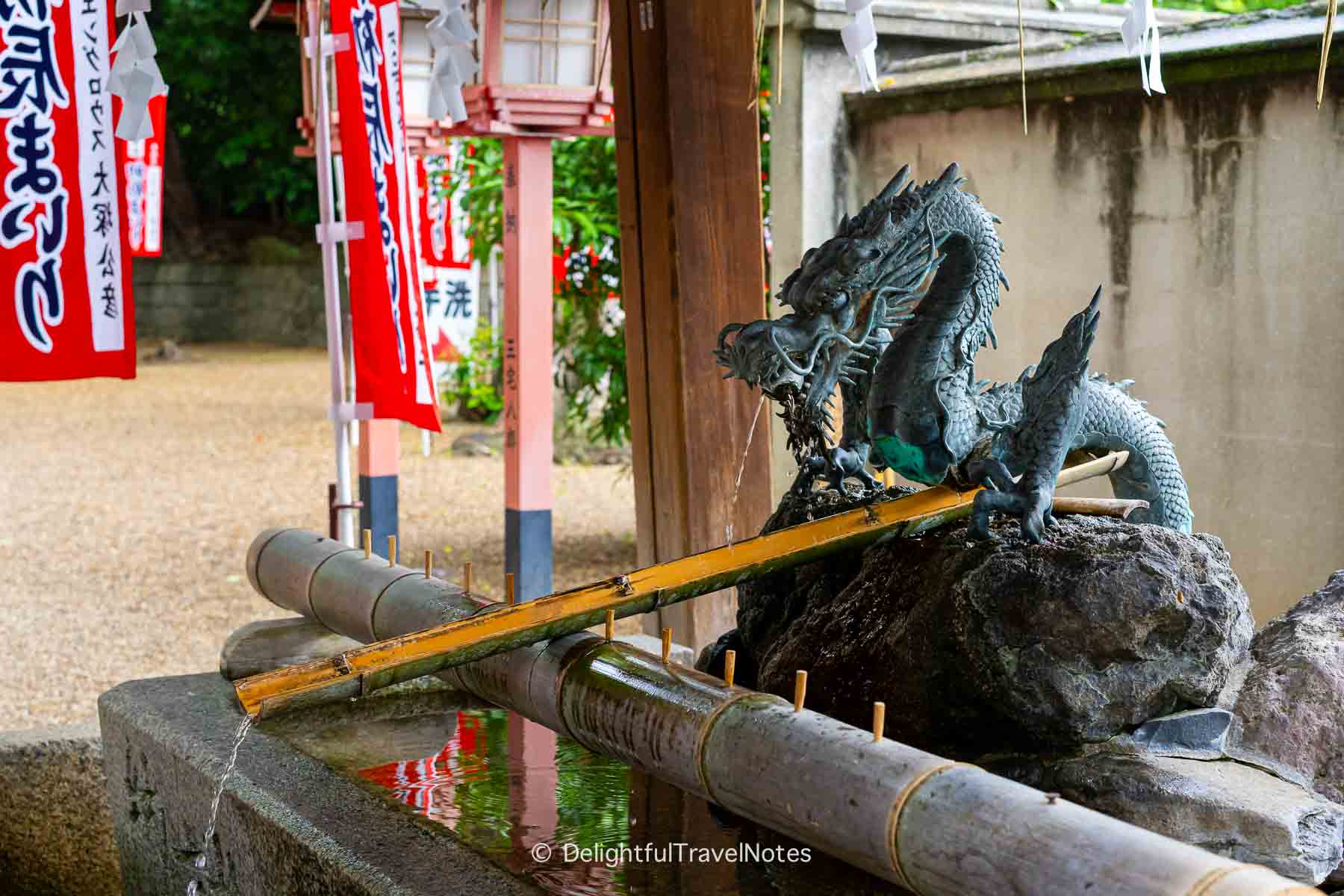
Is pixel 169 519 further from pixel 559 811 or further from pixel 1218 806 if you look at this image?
pixel 1218 806

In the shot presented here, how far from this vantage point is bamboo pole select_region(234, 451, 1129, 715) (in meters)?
2.40

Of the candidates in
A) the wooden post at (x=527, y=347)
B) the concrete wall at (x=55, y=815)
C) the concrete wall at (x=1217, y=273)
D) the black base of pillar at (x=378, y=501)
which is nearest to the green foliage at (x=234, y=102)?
the black base of pillar at (x=378, y=501)

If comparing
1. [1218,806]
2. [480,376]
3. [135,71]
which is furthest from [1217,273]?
[480,376]

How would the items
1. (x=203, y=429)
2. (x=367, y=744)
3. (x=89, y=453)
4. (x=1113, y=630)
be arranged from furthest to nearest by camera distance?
1. (x=203, y=429)
2. (x=89, y=453)
3. (x=367, y=744)
4. (x=1113, y=630)

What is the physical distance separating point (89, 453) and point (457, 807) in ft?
34.1

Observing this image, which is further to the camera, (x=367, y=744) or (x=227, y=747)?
(x=367, y=744)

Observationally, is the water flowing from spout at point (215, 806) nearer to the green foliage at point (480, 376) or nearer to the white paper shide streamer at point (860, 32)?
the white paper shide streamer at point (860, 32)

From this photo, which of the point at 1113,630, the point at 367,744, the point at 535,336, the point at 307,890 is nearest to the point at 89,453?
the point at 535,336

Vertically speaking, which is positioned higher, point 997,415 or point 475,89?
point 475,89

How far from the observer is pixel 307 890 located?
259 cm

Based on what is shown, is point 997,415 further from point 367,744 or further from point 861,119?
point 861,119

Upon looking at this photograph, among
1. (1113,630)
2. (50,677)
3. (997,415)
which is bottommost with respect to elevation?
(50,677)

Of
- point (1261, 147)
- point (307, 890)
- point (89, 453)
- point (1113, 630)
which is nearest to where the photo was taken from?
point (1113, 630)

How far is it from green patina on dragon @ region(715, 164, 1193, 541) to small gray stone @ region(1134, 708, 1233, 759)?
40 centimetres
